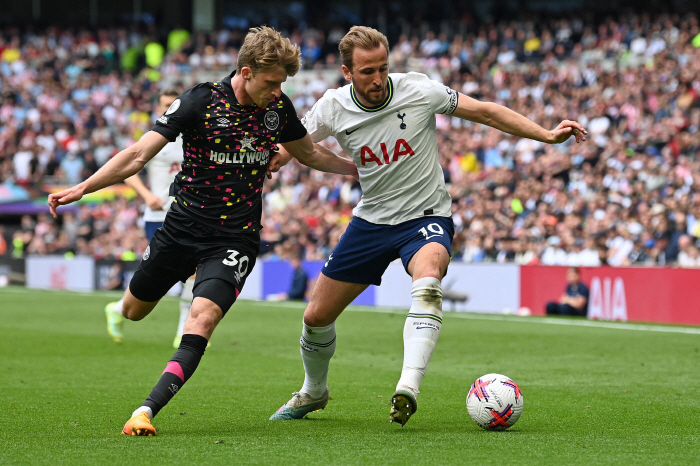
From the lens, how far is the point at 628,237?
17688 millimetres

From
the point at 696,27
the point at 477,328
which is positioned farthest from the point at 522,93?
the point at 477,328

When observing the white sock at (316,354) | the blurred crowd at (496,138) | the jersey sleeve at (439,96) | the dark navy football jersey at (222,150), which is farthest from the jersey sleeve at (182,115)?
the blurred crowd at (496,138)

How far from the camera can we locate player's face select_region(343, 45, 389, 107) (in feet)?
20.6

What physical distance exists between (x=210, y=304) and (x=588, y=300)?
38.5 feet

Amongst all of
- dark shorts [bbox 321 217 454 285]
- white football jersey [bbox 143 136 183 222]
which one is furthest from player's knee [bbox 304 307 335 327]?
white football jersey [bbox 143 136 183 222]

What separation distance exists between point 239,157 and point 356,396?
247 cm

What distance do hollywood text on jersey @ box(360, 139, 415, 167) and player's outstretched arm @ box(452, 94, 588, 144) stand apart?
0.39 meters

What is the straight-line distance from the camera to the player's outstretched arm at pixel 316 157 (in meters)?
6.70

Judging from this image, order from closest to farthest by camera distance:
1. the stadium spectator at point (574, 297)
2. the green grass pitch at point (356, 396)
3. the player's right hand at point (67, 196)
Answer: the green grass pitch at point (356, 396), the player's right hand at point (67, 196), the stadium spectator at point (574, 297)

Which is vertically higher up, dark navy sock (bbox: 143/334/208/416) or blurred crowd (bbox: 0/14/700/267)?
blurred crowd (bbox: 0/14/700/267)

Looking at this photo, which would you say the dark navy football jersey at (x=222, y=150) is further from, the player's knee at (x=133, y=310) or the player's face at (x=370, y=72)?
the player's knee at (x=133, y=310)

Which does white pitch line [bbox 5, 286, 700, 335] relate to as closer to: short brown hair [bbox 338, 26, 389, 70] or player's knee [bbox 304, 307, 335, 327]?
player's knee [bbox 304, 307, 335, 327]

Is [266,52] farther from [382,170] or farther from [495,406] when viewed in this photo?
[495,406]

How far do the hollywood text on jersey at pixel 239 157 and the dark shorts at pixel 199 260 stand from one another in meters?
0.42
